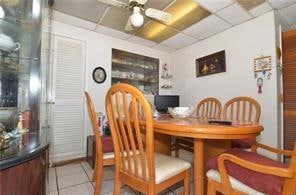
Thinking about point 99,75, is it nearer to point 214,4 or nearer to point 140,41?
point 140,41

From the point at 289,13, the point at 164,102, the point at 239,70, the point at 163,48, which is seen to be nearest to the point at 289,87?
the point at 239,70

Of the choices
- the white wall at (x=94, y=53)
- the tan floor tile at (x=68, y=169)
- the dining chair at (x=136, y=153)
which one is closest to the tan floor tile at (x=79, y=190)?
the tan floor tile at (x=68, y=169)

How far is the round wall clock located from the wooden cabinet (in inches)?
82.6

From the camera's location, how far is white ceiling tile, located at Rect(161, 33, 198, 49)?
325cm

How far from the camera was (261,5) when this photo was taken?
2260 millimetres

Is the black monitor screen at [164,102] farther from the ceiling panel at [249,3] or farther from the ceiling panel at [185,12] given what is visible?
the ceiling panel at [249,3]

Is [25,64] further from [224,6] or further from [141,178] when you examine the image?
[224,6]

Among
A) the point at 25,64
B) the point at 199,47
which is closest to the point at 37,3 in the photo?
the point at 25,64

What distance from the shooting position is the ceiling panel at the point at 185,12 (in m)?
2.26

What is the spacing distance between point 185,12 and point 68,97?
225 centimetres

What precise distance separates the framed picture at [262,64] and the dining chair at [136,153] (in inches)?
81.4

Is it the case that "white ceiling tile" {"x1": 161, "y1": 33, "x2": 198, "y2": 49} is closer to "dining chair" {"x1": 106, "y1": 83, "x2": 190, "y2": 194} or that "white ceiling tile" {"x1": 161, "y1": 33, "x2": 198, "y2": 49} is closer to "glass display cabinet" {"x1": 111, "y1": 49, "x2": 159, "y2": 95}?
"glass display cabinet" {"x1": 111, "y1": 49, "x2": 159, "y2": 95}

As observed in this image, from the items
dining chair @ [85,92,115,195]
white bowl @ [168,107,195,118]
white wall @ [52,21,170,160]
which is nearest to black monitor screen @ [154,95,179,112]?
white wall @ [52,21,170,160]

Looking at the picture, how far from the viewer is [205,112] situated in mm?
2584
